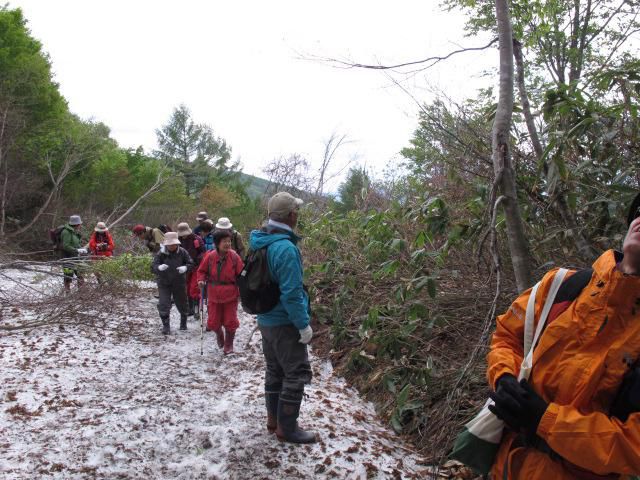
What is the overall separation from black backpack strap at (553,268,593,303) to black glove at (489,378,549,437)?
36 centimetres

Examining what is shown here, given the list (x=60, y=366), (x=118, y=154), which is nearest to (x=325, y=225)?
(x=60, y=366)

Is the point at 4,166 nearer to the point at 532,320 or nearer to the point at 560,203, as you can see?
the point at 560,203

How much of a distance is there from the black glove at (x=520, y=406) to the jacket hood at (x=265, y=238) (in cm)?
216

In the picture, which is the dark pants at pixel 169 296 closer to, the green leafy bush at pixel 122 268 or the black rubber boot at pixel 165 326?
the black rubber boot at pixel 165 326

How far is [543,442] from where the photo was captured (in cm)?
160

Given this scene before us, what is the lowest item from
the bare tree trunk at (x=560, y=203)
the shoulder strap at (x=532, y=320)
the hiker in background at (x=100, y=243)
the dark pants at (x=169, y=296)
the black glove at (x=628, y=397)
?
the dark pants at (x=169, y=296)

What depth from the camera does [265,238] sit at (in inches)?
137

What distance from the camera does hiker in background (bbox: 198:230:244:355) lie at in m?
6.02

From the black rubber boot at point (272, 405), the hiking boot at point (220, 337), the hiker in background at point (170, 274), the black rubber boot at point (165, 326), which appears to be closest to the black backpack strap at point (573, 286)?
the black rubber boot at point (272, 405)

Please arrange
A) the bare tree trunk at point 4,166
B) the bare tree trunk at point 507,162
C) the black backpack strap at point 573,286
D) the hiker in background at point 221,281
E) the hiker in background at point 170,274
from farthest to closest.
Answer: the bare tree trunk at point 4,166, the hiker in background at point 170,274, the hiker in background at point 221,281, the bare tree trunk at point 507,162, the black backpack strap at point 573,286

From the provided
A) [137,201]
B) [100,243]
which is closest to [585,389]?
[100,243]

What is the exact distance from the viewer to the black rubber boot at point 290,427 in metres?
3.56

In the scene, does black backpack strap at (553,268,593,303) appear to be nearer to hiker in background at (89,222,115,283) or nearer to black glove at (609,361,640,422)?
black glove at (609,361,640,422)

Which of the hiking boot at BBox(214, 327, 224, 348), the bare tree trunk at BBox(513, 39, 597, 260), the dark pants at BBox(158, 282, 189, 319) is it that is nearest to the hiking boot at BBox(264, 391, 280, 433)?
the hiking boot at BBox(214, 327, 224, 348)
